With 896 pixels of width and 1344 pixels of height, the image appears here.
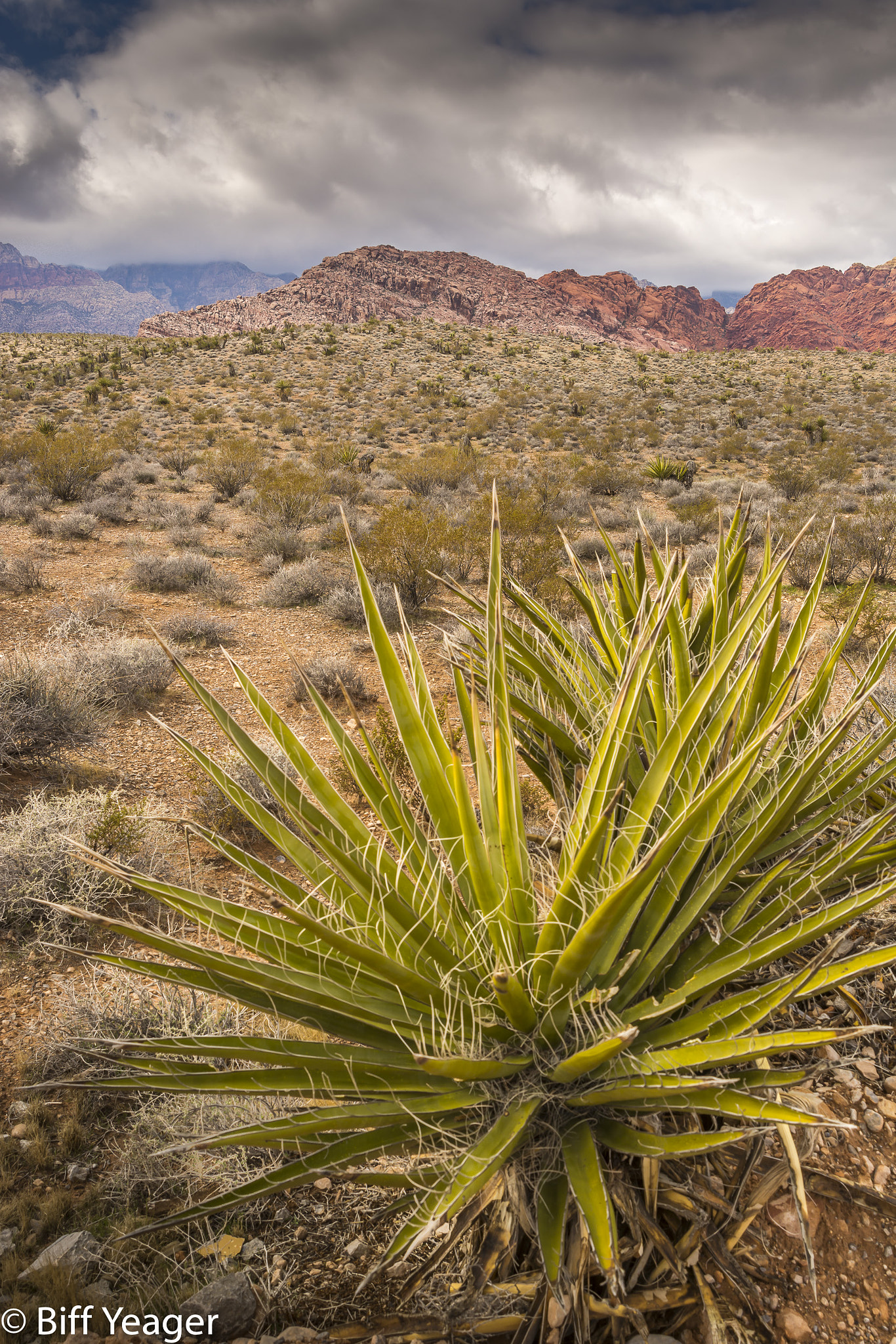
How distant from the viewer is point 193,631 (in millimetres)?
7539

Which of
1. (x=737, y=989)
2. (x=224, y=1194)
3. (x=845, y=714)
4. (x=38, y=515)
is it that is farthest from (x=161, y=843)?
(x=38, y=515)

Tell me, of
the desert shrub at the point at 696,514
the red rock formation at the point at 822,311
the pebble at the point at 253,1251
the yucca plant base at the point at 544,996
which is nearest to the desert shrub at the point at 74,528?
the desert shrub at the point at 696,514

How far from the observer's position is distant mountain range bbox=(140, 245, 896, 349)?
9081cm

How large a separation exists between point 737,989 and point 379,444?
22.1m

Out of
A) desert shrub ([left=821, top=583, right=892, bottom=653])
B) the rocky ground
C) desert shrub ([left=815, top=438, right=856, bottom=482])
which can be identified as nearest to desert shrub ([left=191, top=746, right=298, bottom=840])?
the rocky ground

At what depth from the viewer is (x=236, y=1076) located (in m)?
1.47

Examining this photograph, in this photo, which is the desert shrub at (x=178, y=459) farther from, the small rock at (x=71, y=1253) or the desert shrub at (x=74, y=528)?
the small rock at (x=71, y=1253)

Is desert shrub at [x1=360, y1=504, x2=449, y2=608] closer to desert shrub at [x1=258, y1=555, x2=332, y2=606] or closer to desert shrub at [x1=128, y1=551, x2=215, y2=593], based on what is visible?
desert shrub at [x1=258, y1=555, x2=332, y2=606]

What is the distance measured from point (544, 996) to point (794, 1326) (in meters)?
1.06

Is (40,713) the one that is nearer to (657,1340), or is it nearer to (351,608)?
(351,608)

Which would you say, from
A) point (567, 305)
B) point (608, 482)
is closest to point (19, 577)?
point (608, 482)

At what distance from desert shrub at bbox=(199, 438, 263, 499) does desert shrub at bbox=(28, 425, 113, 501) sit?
2.33 m

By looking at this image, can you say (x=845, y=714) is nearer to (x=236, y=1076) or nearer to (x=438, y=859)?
(x=438, y=859)

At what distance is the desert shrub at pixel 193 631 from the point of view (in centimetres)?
744
